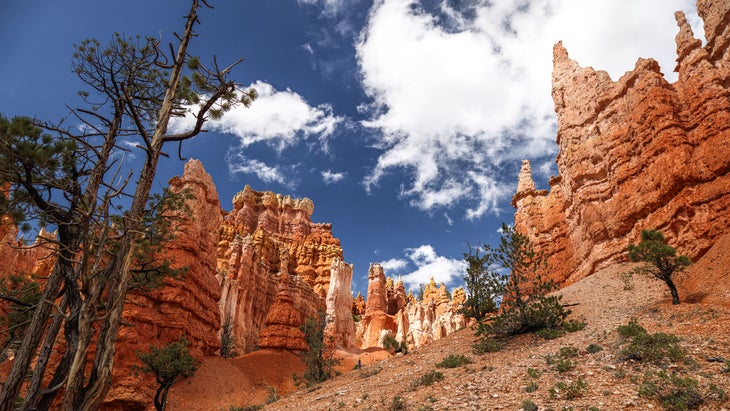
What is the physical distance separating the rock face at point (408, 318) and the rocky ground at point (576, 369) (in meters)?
47.1

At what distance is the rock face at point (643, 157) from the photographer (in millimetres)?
29453

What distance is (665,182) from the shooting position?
31562mm

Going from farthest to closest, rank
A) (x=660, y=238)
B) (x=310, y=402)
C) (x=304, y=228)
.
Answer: (x=304, y=228), (x=660, y=238), (x=310, y=402)

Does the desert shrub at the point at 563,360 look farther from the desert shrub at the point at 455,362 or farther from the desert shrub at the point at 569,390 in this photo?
the desert shrub at the point at 455,362

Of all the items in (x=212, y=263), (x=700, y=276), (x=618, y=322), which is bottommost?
(x=618, y=322)

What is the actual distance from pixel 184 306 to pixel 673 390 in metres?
36.8

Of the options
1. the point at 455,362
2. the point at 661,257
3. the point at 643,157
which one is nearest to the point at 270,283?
the point at 455,362

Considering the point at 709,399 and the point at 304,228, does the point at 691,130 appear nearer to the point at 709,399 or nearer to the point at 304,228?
the point at 709,399

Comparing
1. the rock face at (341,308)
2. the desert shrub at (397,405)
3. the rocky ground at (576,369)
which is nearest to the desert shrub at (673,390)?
the rocky ground at (576,369)

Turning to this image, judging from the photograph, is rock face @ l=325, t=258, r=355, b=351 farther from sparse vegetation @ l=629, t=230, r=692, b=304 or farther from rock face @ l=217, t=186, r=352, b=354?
sparse vegetation @ l=629, t=230, r=692, b=304

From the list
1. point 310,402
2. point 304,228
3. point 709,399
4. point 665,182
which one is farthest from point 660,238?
point 304,228

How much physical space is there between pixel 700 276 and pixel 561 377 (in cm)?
1672

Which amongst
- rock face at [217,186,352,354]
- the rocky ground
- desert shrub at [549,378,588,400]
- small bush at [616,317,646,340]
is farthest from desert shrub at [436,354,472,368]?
rock face at [217,186,352,354]

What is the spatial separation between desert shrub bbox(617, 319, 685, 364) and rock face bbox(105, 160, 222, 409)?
2384 cm
